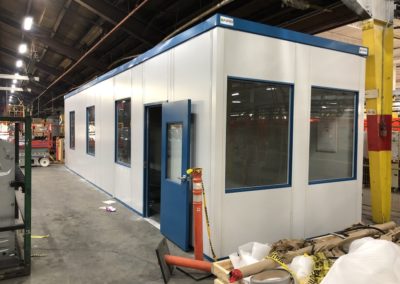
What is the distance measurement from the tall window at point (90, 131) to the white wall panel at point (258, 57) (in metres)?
5.65

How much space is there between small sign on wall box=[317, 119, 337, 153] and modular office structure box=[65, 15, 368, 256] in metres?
0.01

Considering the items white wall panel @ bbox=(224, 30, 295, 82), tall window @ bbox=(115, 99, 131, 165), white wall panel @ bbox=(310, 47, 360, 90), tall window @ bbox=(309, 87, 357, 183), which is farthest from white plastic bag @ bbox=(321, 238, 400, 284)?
tall window @ bbox=(115, 99, 131, 165)

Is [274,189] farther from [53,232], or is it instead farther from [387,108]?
[53,232]

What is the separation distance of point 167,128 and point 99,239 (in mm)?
1703

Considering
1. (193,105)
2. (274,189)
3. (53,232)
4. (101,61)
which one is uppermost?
(101,61)

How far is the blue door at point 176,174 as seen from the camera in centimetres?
377

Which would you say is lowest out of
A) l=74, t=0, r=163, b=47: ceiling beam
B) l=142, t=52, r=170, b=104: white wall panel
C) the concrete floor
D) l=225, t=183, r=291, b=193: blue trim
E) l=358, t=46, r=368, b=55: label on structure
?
the concrete floor

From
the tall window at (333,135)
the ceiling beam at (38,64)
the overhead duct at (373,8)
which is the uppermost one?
Answer: the ceiling beam at (38,64)

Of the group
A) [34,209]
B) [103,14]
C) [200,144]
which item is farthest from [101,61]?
[200,144]

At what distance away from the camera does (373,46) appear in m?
4.75

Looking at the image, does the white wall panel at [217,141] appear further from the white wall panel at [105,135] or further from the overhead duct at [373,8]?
the white wall panel at [105,135]

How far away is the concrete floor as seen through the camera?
3.19m

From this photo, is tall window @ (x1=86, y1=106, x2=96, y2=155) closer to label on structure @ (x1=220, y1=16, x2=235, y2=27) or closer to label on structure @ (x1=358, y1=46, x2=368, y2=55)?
label on structure @ (x1=220, y1=16, x2=235, y2=27)

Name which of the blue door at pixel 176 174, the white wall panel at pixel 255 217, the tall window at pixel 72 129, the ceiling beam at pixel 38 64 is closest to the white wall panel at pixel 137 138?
the blue door at pixel 176 174
